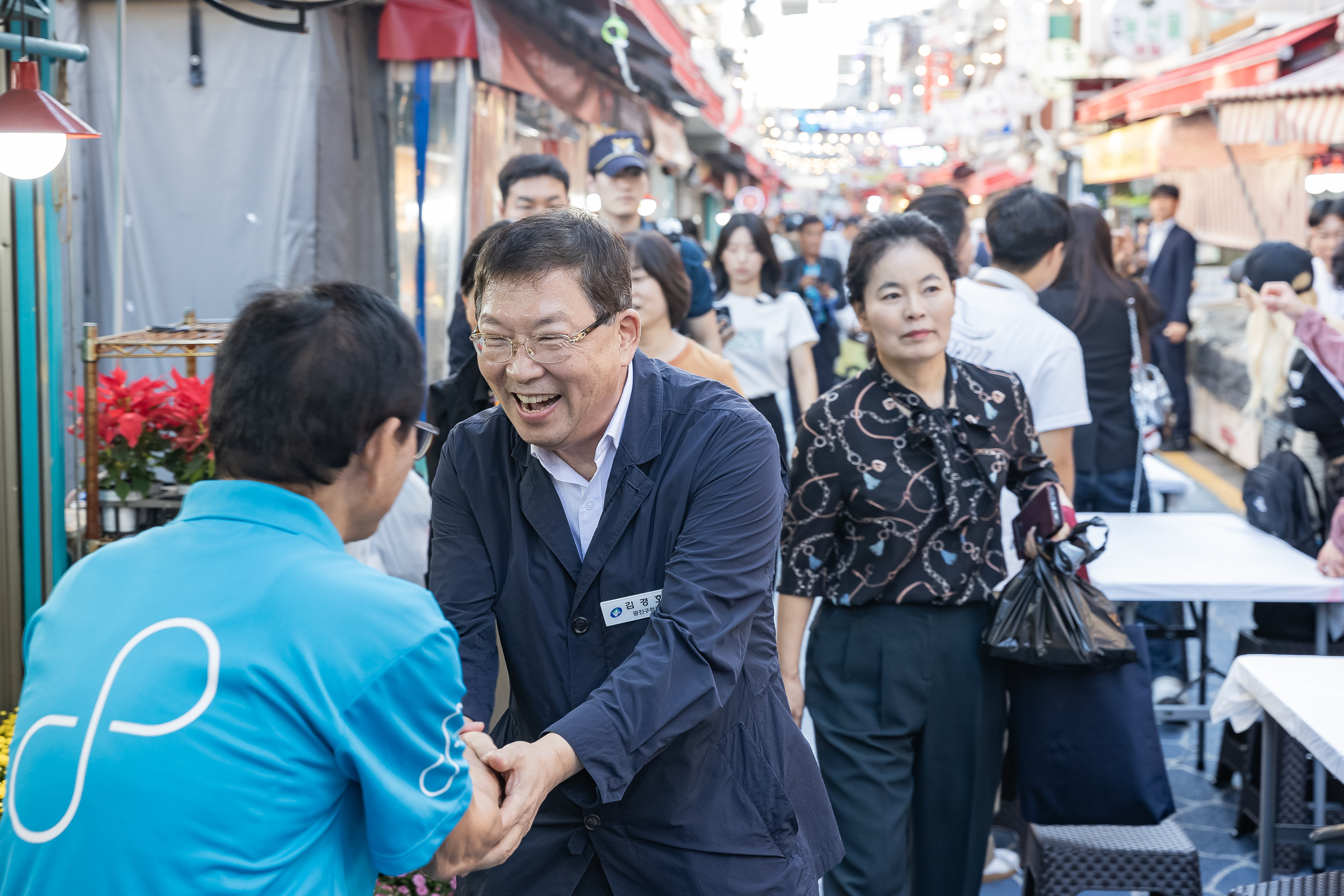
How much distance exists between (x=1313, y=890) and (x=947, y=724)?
0.86 meters

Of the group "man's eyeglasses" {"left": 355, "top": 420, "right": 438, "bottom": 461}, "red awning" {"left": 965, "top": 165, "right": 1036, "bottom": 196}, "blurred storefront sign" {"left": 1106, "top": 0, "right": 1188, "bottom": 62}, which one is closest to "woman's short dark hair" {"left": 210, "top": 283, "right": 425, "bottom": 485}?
"man's eyeglasses" {"left": 355, "top": 420, "right": 438, "bottom": 461}

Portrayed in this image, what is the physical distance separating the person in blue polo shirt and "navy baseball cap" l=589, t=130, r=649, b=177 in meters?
4.59

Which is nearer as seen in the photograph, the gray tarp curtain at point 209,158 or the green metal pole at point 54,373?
the green metal pole at point 54,373

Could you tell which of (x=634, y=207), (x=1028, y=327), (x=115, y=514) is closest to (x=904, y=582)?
(x=1028, y=327)

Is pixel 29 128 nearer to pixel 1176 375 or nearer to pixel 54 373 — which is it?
pixel 54 373

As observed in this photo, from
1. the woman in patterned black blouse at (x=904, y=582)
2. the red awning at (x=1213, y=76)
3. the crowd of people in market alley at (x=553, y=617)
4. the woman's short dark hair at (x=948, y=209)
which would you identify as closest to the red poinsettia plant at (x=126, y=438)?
the crowd of people in market alley at (x=553, y=617)

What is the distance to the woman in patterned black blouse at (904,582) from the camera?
3037 mm

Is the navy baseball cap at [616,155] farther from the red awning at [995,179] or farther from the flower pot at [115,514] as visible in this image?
the red awning at [995,179]

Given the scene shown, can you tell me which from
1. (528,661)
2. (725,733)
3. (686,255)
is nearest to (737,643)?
(725,733)

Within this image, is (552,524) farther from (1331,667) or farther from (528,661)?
(1331,667)

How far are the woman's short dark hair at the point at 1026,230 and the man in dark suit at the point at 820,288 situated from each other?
12.9 ft

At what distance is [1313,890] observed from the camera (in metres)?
2.66

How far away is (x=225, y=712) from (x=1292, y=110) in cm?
903

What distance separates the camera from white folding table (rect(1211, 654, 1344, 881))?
298cm
